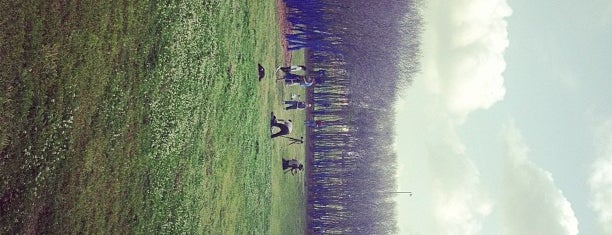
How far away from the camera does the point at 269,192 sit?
25750mm

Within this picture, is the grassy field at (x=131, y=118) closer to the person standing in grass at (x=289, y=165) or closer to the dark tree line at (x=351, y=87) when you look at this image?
the person standing in grass at (x=289, y=165)

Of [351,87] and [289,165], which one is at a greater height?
[351,87]

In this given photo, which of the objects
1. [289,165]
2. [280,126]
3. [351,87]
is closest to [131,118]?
[280,126]

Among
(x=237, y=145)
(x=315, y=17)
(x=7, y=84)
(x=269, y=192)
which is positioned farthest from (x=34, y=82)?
(x=315, y=17)

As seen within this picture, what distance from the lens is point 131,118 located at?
14.5 metres

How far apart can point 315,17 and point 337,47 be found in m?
4.38

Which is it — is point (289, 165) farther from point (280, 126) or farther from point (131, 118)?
point (131, 118)

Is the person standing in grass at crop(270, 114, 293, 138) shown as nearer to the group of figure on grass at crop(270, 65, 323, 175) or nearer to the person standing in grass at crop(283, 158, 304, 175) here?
the group of figure on grass at crop(270, 65, 323, 175)

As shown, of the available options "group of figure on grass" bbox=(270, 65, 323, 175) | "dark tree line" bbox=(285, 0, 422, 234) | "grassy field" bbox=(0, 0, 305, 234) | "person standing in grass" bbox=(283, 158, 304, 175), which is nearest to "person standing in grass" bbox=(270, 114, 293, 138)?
Result: "group of figure on grass" bbox=(270, 65, 323, 175)

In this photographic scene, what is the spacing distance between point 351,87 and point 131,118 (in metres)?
31.9

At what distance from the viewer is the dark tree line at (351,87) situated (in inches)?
1512

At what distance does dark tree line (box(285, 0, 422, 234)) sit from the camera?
38.4 meters

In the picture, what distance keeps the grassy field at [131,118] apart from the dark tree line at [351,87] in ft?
44.0

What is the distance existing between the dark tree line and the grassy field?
13419mm
